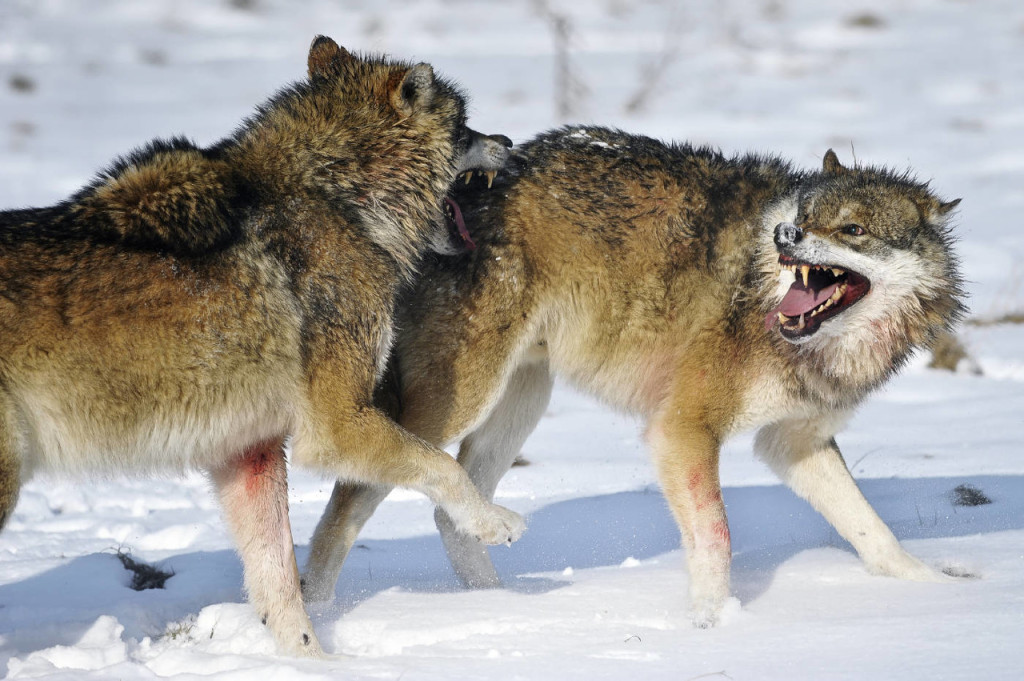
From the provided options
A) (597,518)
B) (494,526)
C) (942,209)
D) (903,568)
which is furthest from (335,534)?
(942,209)

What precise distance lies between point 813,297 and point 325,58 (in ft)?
7.68

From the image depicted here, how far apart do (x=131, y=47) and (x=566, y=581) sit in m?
15.4

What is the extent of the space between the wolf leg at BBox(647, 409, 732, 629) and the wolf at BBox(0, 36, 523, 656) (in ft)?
2.43

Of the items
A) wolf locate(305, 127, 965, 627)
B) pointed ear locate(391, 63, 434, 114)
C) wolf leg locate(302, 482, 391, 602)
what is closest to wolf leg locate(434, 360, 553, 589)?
wolf locate(305, 127, 965, 627)

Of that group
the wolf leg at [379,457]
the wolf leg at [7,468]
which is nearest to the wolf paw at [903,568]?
the wolf leg at [379,457]

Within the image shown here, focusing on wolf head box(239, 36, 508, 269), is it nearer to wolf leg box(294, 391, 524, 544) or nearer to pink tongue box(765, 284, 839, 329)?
wolf leg box(294, 391, 524, 544)

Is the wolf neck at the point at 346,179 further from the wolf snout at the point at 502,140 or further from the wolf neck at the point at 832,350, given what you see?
the wolf neck at the point at 832,350

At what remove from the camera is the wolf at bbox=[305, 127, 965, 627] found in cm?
452

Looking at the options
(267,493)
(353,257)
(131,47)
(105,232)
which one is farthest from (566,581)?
(131,47)

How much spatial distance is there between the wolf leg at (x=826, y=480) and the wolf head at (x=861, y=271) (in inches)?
15.9

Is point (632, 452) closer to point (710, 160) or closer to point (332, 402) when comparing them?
point (710, 160)

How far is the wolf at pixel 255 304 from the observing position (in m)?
3.51

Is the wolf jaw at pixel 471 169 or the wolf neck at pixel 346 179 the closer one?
the wolf neck at pixel 346 179

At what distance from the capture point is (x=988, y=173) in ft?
46.0
